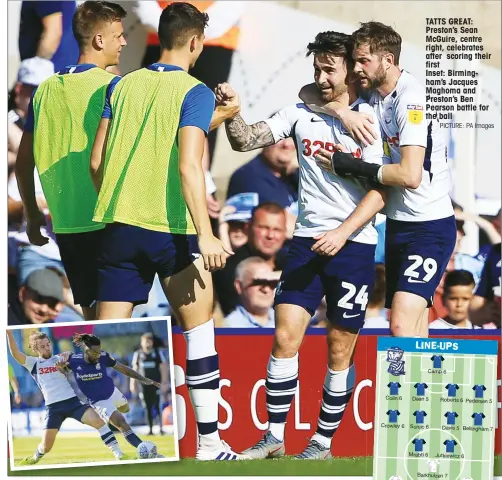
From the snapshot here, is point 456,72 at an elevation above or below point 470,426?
above

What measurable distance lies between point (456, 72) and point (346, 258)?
3.76 feet

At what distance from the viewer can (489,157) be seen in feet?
20.3

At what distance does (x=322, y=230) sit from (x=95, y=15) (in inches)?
65.0

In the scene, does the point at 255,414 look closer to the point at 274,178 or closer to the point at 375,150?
the point at 274,178

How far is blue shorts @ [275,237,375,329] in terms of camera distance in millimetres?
6184

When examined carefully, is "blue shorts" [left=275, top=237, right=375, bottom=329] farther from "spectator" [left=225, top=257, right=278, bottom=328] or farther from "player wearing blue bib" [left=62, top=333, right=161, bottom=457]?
"player wearing blue bib" [left=62, top=333, right=161, bottom=457]

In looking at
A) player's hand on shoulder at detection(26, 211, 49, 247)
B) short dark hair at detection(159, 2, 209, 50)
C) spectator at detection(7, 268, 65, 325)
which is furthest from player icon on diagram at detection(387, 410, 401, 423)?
short dark hair at detection(159, 2, 209, 50)

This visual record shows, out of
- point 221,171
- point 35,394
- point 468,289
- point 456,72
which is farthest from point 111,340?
point 456,72

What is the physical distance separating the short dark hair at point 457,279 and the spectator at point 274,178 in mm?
870

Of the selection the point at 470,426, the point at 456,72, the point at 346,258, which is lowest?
the point at 470,426

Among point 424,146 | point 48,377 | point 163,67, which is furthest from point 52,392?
point 424,146

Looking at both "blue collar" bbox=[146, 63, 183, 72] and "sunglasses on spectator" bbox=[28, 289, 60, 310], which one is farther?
"sunglasses on spectator" bbox=[28, 289, 60, 310]

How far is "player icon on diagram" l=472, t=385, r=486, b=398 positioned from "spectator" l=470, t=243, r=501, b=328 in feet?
1.10

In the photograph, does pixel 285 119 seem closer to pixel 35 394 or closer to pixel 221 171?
pixel 221 171
